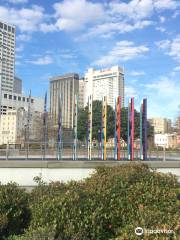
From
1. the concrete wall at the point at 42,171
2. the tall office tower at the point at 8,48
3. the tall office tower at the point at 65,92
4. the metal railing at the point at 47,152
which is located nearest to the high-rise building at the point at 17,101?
the tall office tower at the point at 65,92

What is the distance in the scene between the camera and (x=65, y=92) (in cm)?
8431

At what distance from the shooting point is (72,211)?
656 cm

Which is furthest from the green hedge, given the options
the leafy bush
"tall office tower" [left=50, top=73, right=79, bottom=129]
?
"tall office tower" [left=50, top=73, right=79, bottom=129]

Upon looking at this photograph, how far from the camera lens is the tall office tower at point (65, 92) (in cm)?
7769

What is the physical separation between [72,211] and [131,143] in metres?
18.0

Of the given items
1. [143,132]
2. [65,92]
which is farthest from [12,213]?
[65,92]

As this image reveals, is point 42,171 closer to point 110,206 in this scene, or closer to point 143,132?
point 110,206

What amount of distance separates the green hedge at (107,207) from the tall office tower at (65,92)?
223 feet

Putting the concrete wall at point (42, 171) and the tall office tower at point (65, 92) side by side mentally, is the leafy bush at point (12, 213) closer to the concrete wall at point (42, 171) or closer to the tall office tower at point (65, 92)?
the concrete wall at point (42, 171)

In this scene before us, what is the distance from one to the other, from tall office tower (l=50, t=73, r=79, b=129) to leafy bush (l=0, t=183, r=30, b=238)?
68343mm

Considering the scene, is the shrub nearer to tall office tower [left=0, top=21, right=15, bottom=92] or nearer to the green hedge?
the green hedge

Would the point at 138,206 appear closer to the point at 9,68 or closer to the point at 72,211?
the point at 72,211

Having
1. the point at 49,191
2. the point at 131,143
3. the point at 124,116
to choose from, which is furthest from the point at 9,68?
the point at 49,191

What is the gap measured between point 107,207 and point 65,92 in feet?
255
